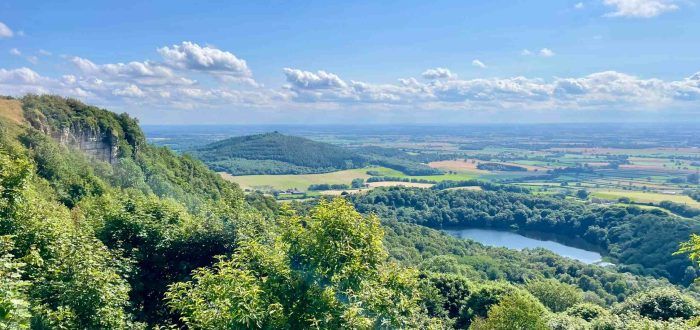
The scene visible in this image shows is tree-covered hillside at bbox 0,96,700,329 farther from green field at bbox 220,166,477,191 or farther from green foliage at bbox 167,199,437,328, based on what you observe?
green field at bbox 220,166,477,191

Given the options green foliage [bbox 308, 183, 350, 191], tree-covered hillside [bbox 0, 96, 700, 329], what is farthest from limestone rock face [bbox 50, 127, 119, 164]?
green foliage [bbox 308, 183, 350, 191]

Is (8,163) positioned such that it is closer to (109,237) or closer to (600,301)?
(109,237)

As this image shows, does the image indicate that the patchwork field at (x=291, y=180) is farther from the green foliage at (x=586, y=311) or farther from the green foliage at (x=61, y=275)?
the green foliage at (x=61, y=275)

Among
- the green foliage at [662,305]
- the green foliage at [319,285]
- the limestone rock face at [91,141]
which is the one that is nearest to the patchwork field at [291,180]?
the limestone rock face at [91,141]

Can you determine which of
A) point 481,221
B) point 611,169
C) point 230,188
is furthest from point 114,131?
point 611,169

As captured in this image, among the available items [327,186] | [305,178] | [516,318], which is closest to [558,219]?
[327,186]

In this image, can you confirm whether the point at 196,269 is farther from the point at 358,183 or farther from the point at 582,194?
the point at 582,194
